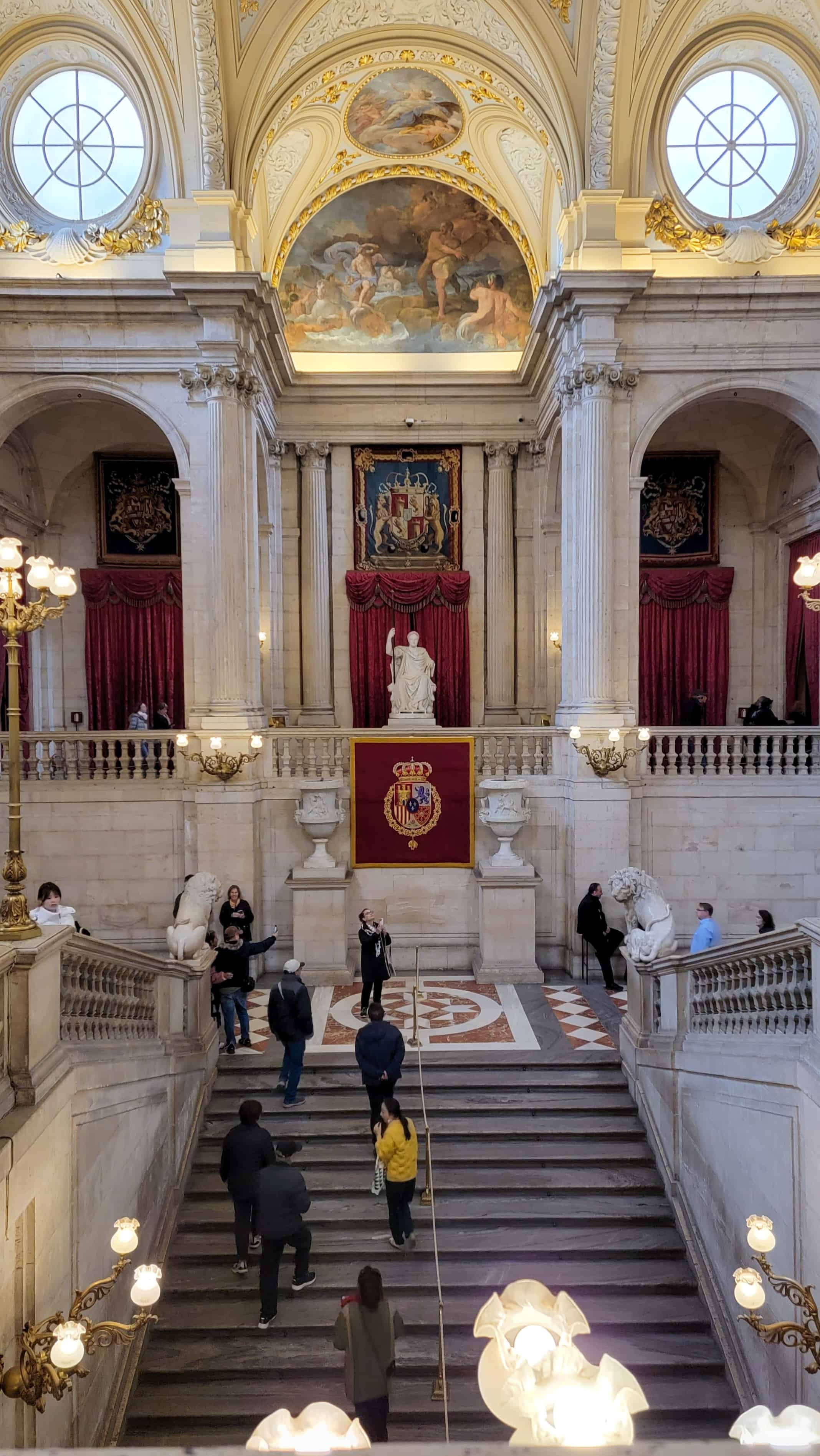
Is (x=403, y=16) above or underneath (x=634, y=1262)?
above

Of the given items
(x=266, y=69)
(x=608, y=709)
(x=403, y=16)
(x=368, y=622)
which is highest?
(x=403, y=16)

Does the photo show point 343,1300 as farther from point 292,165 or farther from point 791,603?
point 292,165

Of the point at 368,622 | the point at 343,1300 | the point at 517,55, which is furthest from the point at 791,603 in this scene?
the point at 343,1300

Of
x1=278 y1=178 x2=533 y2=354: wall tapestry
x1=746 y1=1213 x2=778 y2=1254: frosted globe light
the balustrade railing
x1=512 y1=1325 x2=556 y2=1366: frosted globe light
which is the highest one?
x1=278 y1=178 x2=533 y2=354: wall tapestry

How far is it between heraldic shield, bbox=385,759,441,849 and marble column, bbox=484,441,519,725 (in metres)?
5.10

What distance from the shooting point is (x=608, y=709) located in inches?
492

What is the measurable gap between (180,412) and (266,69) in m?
4.54

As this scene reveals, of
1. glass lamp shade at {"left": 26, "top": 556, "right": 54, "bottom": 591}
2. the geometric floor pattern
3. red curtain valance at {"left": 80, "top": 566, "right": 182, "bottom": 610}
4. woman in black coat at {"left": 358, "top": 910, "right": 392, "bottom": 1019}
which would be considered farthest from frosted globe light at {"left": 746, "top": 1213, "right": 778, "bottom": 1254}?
red curtain valance at {"left": 80, "top": 566, "right": 182, "bottom": 610}

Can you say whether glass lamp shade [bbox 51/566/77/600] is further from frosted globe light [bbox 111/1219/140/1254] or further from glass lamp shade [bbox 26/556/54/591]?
frosted globe light [bbox 111/1219/140/1254]

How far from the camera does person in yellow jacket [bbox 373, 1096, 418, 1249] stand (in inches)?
263

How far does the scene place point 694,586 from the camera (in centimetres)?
1700

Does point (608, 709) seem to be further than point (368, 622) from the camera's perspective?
No

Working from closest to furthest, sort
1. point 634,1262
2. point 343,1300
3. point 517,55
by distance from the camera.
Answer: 1. point 343,1300
2. point 634,1262
3. point 517,55

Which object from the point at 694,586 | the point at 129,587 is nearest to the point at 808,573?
the point at 694,586
